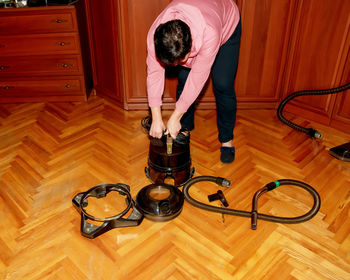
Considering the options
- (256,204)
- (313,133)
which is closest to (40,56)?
(256,204)

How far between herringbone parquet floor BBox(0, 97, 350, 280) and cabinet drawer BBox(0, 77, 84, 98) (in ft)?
0.76

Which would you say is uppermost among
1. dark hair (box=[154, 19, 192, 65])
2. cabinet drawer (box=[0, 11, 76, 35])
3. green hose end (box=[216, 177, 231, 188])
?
dark hair (box=[154, 19, 192, 65])

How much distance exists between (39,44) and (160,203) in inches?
64.0

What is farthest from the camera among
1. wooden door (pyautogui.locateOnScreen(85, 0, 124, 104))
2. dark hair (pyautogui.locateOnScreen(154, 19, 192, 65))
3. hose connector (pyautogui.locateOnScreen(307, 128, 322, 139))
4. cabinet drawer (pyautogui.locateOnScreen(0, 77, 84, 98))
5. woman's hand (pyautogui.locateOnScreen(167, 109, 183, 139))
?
cabinet drawer (pyautogui.locateOnScreen(0, 77, 84, 98))

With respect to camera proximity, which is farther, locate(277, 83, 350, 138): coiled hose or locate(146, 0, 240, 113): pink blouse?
locate(277, 83, 350, 138): coiled hose

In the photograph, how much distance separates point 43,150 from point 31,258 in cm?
85

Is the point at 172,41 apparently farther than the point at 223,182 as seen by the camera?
No

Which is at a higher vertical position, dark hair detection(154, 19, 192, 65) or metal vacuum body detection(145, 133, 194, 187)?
dark hair detection(154, 19, 192, 65)

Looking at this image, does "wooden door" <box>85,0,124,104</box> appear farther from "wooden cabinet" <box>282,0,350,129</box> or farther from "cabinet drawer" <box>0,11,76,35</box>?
"wooden cabinet" <box>282,0,350,129</box>

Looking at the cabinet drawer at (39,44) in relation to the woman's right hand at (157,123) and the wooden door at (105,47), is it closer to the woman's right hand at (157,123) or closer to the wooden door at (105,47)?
the wooden door at (105,47)

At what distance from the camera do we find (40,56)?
254cm

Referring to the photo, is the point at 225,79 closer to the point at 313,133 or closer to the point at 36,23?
the point at 313,133

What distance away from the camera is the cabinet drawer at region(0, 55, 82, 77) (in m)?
2.54

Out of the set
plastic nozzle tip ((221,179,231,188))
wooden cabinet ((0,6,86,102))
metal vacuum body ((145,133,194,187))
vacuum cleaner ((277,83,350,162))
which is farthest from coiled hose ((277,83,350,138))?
wooden cabinet ((0,6,86,102))
